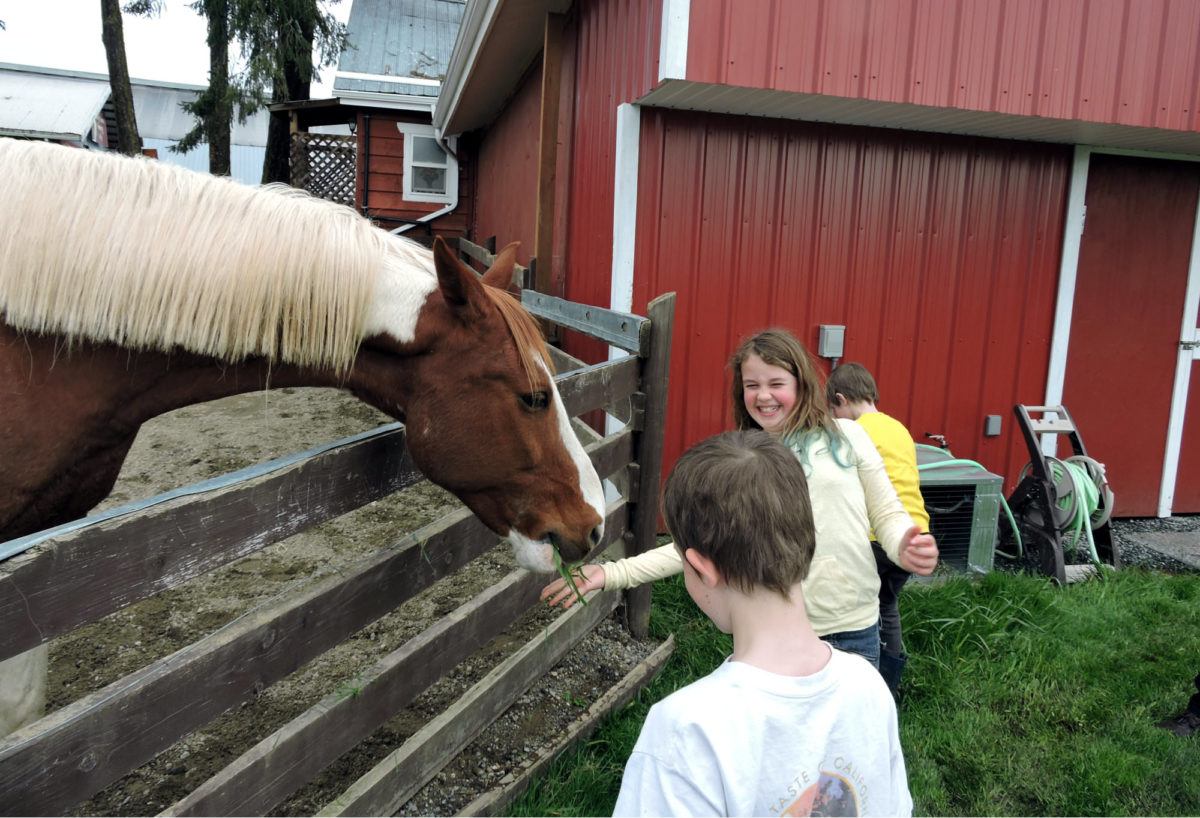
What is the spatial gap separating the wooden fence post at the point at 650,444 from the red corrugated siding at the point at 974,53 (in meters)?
1.24

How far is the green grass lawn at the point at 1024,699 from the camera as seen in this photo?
7.98ft

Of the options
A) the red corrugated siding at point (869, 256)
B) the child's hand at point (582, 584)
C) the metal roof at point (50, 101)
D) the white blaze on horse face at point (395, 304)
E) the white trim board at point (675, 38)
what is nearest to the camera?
the white blaze on horse face at point (395, 304)

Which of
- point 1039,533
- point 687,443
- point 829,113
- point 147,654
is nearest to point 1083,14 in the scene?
point 829,113

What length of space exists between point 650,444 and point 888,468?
3.19 ft

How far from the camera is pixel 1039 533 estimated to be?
4.16 m

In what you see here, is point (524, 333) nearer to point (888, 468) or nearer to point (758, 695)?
point (758, 695)

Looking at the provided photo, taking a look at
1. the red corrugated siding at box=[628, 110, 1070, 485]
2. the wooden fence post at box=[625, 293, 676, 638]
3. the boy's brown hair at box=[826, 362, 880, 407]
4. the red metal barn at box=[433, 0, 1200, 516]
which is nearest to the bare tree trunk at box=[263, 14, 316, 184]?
the red metal barn at box=[433, 0, 1200, 516]

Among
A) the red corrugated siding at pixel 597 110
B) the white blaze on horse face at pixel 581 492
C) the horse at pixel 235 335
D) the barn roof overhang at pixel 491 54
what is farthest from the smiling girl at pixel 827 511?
the barn roof overhang at pixel 491 54

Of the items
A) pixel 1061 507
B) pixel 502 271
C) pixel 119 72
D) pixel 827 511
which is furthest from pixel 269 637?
pixel 119 72

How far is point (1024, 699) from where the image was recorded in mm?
2949

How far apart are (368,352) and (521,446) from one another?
1.44 ft

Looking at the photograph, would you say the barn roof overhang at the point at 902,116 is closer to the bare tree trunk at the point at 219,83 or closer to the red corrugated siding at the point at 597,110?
the red corrugated siding at the point at 597,110

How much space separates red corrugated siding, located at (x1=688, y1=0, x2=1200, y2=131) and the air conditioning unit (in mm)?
1887

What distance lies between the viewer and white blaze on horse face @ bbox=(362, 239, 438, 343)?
1779 mm
